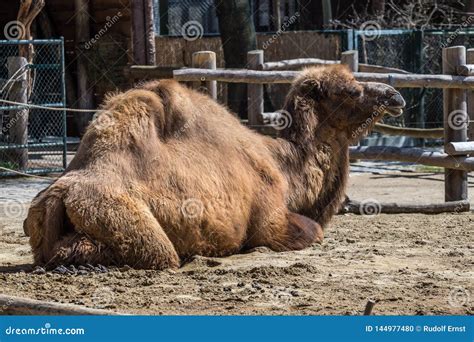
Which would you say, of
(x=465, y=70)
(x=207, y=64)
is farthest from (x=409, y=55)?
(x=465, y=70)

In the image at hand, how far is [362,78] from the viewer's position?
11.1m

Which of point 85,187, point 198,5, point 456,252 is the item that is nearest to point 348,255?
point 456,252

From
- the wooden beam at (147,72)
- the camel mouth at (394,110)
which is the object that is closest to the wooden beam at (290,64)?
the wooden beam at (147,72)

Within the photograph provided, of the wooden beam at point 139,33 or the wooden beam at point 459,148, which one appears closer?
the wooden beam at point 459,148

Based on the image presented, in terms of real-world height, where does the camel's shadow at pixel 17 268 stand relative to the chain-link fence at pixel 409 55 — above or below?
below

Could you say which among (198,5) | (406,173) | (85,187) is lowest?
(406,173)

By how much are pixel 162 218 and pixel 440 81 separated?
15.2ft

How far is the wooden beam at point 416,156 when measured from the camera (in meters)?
10.9

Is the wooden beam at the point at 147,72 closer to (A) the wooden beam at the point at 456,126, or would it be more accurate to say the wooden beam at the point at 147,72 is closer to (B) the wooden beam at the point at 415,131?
(B) the wooden beam at the point at 415,131

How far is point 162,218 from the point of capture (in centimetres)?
727

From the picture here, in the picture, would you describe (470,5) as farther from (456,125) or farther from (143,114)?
(143,114)

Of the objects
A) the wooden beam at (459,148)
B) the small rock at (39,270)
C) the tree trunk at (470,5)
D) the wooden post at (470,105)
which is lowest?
the small rock at (39,270)

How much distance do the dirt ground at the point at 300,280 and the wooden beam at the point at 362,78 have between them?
217cm

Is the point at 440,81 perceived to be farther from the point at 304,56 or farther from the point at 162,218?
the point at 304,56
